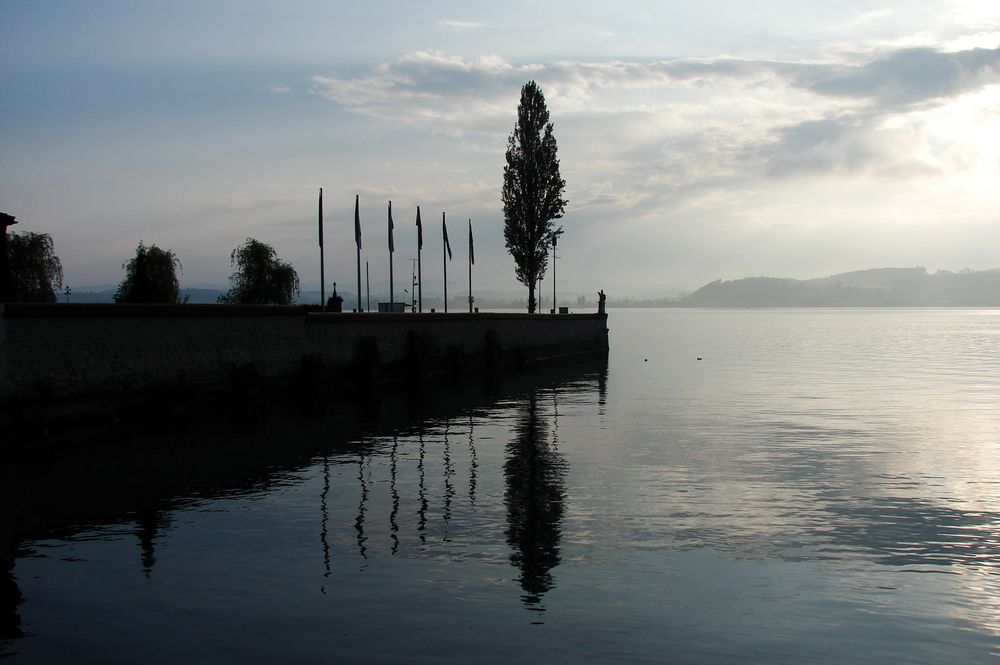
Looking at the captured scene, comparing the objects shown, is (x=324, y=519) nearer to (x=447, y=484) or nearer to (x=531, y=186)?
(x=447, y=484)

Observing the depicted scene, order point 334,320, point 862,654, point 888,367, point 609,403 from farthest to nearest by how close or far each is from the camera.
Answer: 1. point 888,367
2. point 334,320
3. point 609,403
4. point 862,654

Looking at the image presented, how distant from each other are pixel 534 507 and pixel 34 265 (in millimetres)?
54024

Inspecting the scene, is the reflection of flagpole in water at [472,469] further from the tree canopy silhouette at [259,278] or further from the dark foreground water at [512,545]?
the tree canopy silhouette at [259,278]

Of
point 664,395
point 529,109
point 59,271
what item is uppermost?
point 529,109

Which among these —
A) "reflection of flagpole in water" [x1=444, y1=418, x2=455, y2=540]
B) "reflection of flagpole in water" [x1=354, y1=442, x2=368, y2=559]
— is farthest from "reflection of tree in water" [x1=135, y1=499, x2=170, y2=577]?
"reflection of flagpole in water" [x1=444, y1=418, x2=455, y2=540]

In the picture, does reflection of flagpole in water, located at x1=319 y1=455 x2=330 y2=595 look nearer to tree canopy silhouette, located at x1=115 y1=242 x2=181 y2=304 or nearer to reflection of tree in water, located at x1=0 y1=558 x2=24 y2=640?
reflection of tree in water, located at x1=0 y1=558 x2=24 y2=640

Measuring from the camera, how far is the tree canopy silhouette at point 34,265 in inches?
2231

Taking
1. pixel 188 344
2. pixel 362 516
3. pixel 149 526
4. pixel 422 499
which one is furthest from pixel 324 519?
pixel 188 344

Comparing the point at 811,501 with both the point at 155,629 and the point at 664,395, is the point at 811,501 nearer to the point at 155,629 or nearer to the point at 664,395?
the point at 155,629

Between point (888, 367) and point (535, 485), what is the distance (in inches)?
1861

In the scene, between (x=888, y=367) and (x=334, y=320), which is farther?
(x=888, y=367)

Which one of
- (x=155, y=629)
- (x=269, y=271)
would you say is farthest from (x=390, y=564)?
(x=269, y=271)

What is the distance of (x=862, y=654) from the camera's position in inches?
345

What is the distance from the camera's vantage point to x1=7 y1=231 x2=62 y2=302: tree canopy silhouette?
5666cm
